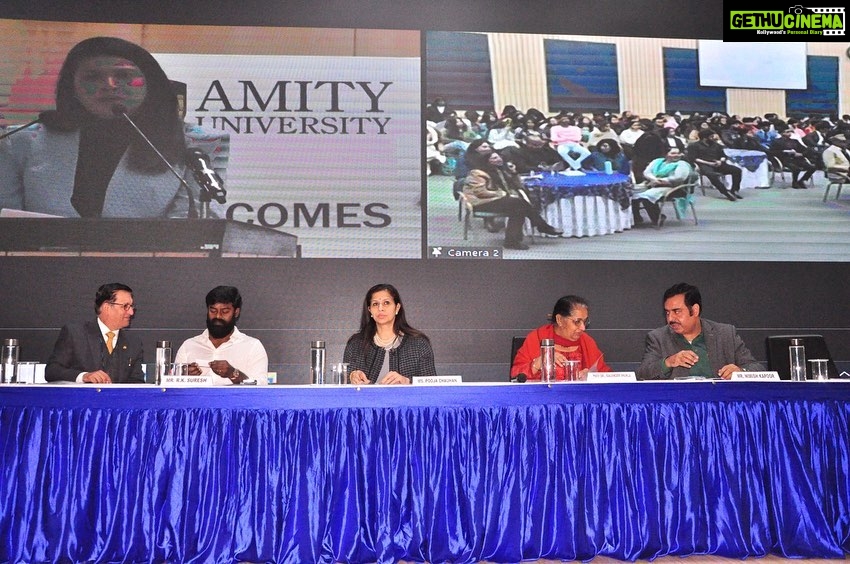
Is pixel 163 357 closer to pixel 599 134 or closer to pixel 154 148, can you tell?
pixel 154 148

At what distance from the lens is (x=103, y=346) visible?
376cm

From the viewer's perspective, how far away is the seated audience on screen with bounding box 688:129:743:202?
5.18 m

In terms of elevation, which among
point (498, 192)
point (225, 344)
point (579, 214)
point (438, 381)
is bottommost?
→ point (438, 381)

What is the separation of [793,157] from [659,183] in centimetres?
86

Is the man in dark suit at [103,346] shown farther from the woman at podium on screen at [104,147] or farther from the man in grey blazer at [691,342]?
the man in grey blazer at [691,342]

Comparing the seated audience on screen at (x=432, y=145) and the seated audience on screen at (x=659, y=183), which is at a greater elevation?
the seated audience on screen at (x=432, y=145)

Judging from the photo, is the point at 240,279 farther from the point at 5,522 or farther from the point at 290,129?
the point at 5,522

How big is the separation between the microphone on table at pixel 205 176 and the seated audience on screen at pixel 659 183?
7.93 ft

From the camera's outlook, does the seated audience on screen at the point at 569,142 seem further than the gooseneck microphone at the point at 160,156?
Yes

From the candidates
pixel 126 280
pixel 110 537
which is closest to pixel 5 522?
pixel 110 537

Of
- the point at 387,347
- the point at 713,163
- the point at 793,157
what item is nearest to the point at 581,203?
the point at 713,163

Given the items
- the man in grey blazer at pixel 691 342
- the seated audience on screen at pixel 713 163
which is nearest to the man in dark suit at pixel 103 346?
the man in grey blazer at pixel 691 342

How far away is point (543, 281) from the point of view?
16.7 feet

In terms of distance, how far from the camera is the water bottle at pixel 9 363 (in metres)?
3.13
